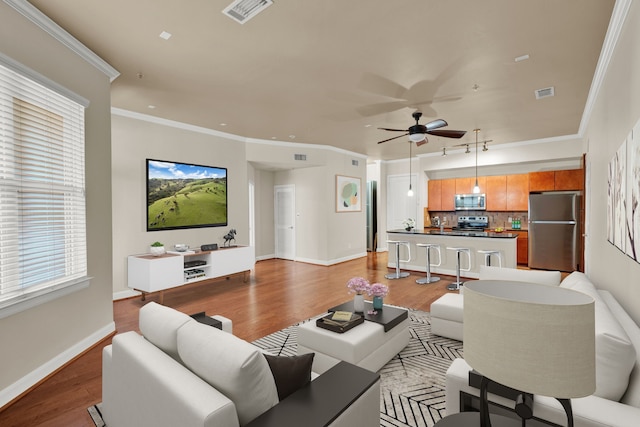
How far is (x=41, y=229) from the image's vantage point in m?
2.63

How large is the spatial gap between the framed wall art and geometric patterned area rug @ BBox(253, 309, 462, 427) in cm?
449

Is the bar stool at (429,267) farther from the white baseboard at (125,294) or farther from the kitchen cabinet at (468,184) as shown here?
the white baseboard at (125,294)

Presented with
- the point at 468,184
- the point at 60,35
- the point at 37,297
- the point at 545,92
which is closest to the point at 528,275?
the point at 545,92

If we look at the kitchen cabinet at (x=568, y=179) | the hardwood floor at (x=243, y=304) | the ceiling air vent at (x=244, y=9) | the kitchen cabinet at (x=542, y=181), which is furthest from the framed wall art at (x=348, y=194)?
the ceiling air vent at (x=244, y=9)

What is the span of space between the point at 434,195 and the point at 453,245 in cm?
→ 271

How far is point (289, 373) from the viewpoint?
4.88ft

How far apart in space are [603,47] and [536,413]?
3.31m

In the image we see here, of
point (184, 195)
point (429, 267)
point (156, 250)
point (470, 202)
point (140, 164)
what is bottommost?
point (429, 267)

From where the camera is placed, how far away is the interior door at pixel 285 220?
27.1ft

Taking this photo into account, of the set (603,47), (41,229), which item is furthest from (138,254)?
(603,47)

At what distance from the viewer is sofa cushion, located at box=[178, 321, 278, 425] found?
3.97ft

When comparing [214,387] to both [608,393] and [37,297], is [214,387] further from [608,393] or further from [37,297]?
[37,297]

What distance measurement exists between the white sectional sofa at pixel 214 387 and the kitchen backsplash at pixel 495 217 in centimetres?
783

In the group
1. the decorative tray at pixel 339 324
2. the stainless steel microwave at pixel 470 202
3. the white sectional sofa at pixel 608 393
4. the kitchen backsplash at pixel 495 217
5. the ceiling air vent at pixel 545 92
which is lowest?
the decorative tray at pixel 339 324
